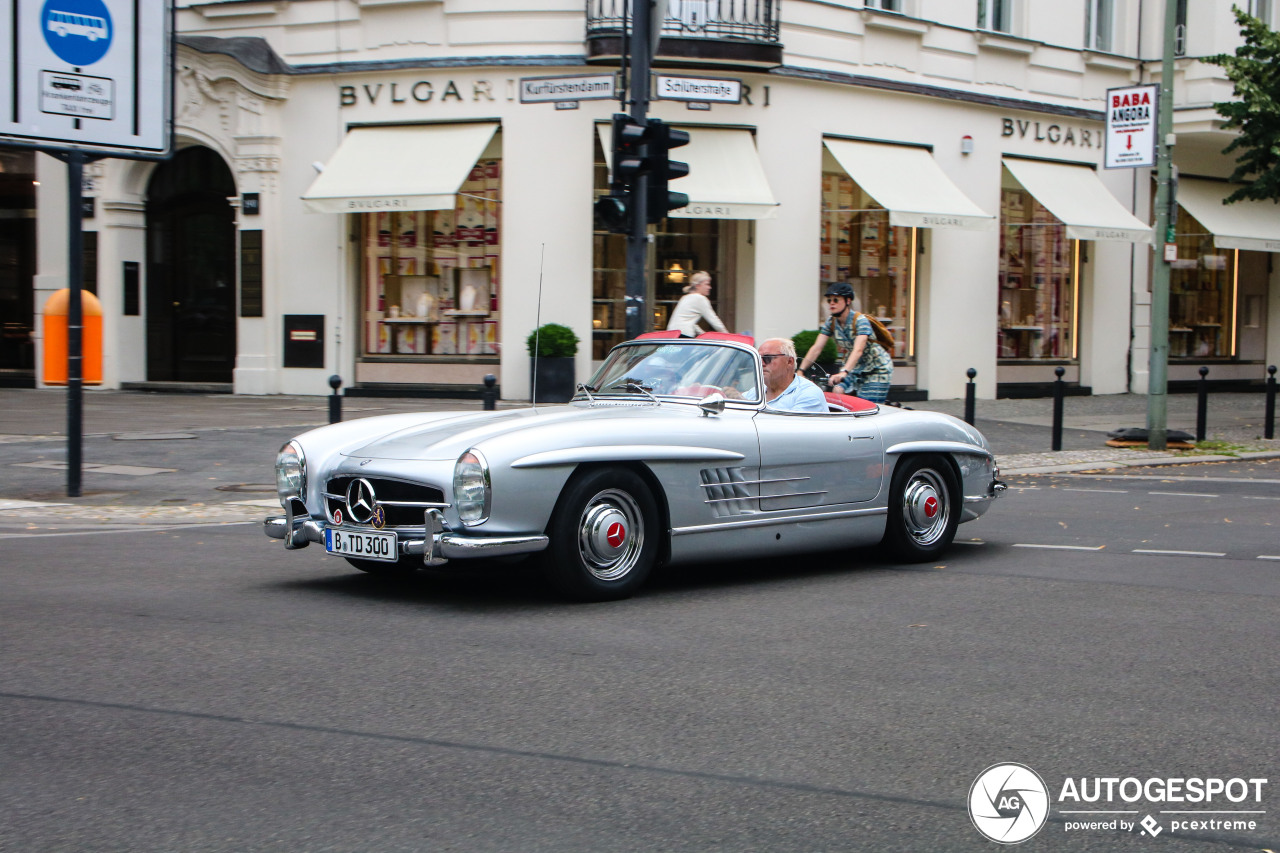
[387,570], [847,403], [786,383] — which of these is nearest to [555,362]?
[847,403]

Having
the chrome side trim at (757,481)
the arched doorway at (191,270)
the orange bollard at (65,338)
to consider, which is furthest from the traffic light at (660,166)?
the arched doorway at (191,270)

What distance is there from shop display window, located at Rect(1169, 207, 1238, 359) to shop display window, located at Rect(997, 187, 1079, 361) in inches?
121

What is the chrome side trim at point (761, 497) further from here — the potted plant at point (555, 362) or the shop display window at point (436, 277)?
the shop display window at point (436, 277)

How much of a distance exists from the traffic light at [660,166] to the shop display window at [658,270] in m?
7.99

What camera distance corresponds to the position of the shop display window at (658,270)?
2012 centimetres

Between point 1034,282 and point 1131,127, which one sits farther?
point 1034,282

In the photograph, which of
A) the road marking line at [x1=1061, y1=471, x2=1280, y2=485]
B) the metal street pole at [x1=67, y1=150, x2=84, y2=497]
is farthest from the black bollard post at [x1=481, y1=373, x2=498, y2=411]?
the road marking line at [x1=1061, y1=471, x2=1280, y2=485]

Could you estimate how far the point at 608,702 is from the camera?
4.60 meters

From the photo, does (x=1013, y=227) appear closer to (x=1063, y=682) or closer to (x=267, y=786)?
(x=1063, y=682)

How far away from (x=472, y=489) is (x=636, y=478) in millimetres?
876

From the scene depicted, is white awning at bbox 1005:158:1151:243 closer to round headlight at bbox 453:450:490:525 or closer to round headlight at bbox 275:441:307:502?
round headlight at bbox 275:441:307:502

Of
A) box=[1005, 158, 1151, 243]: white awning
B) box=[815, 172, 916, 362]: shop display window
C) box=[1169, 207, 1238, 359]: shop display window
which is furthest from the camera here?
box=[1169, 207, 1238, 359]: shop display window

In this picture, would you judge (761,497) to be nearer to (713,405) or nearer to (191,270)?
(713,405)

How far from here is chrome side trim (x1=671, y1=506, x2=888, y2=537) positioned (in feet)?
22.1
